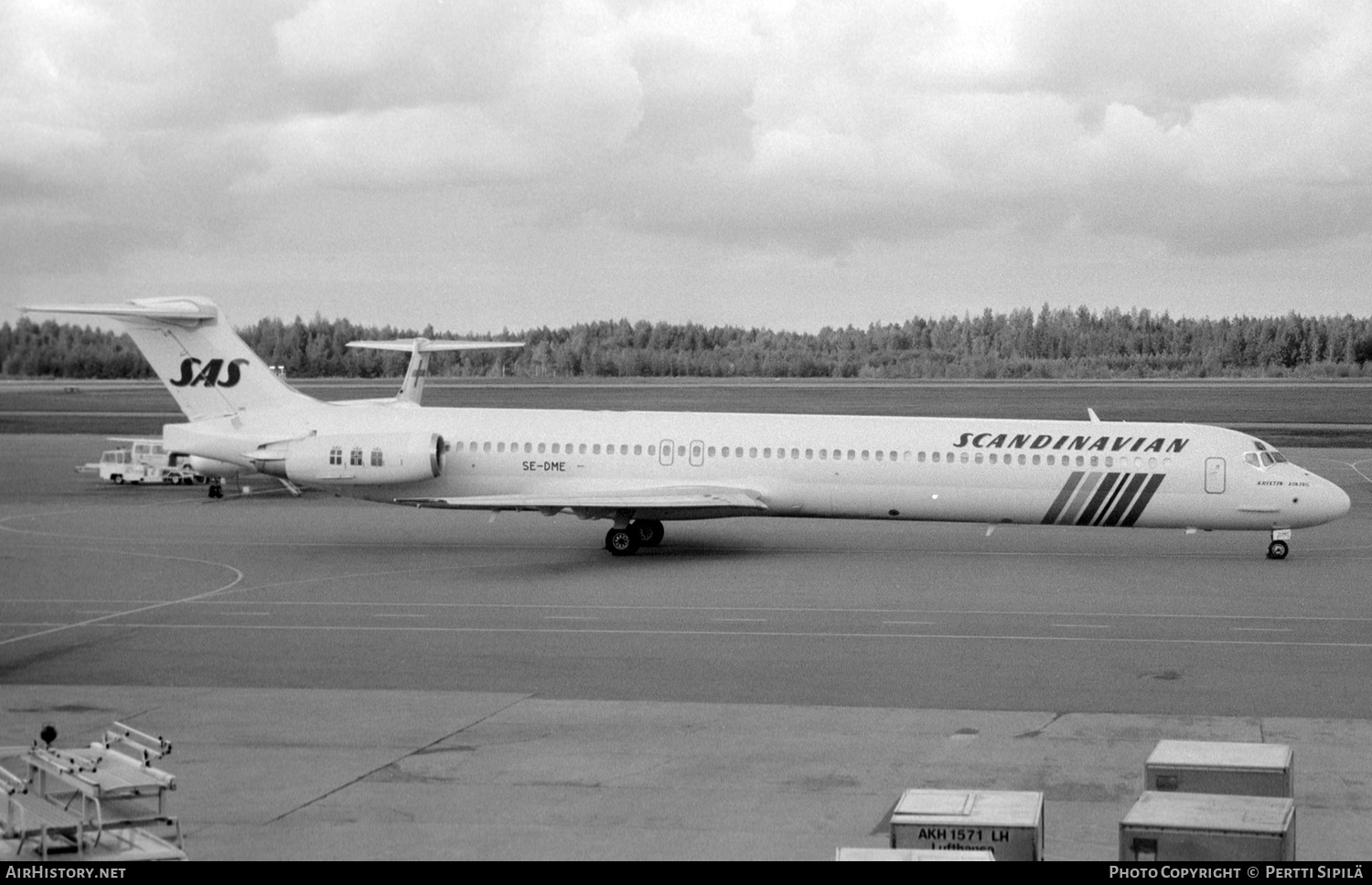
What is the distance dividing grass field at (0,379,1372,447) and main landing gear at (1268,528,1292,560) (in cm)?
3880

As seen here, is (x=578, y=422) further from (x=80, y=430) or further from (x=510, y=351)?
(x=510, y=351)

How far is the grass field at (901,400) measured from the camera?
8500 centimetres

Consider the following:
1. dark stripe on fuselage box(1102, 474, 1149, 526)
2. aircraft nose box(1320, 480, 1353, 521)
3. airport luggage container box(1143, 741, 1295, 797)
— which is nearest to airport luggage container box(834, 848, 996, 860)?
airport luggage container box(1143, 741, 1295, 797)

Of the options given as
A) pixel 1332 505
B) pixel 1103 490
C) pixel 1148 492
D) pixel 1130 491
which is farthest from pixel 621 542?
pixel 1332 505

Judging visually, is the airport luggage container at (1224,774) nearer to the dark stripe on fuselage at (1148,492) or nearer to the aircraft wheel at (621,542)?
the dark stripe on fuselage at (1148,492)

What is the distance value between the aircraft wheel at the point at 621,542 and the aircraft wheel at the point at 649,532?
3.49 ft

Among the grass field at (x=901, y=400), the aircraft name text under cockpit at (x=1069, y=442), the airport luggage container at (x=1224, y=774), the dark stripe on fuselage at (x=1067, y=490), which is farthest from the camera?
the grass field at (x=901, y=400)

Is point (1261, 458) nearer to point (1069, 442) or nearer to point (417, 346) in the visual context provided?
point (1069, 442)

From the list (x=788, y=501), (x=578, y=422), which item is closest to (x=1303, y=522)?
(x=788, y=501)

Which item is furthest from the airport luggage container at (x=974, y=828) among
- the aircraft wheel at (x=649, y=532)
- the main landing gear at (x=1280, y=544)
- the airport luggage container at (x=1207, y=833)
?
the main landing gear at (x=1280, y=544)

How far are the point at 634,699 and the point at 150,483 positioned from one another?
4015 cm

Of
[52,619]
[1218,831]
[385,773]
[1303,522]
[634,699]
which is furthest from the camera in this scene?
[1303,522]

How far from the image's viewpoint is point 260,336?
45.9 m

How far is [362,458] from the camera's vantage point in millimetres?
37656
